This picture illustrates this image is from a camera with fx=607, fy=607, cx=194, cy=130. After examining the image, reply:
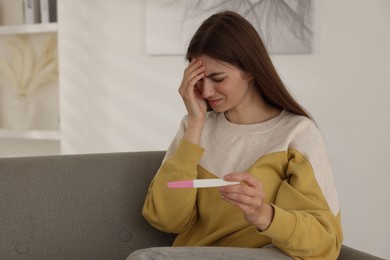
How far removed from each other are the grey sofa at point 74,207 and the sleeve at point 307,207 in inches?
15.1

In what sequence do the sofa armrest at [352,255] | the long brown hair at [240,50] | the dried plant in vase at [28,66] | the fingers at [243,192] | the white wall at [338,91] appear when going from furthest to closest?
the dried plant in vase at [28,66], the white wall at [338,91], the long brown hair at [240,50], the sofa armrest at [352,255], the fingers at [243,192]

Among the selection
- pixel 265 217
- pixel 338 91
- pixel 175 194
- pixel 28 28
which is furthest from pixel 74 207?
pixel 28 28

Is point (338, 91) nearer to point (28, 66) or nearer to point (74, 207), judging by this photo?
point (74, 207)

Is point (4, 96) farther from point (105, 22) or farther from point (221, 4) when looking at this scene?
point (221, 4)

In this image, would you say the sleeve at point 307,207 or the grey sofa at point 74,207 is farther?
the grey sofa at point 74,207

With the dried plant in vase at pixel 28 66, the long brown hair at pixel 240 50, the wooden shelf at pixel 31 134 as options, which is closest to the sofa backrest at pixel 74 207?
the long brown hair at pixel 240 50

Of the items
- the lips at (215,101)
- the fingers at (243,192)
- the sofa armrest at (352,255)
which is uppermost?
the lips at (215,101)

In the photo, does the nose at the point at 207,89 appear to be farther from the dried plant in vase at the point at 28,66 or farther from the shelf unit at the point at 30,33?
the dried plant in vase at the point at 28,66

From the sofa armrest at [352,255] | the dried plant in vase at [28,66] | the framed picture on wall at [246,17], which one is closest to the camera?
the sofa armrest at [352,255]

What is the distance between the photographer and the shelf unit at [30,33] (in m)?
2.88

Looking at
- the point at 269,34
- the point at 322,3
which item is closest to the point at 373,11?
the point at 322,3

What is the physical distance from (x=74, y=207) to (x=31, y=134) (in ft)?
5.46

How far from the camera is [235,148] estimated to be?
1368 mm

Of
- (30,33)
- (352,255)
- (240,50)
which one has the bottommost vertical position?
(352,255)
